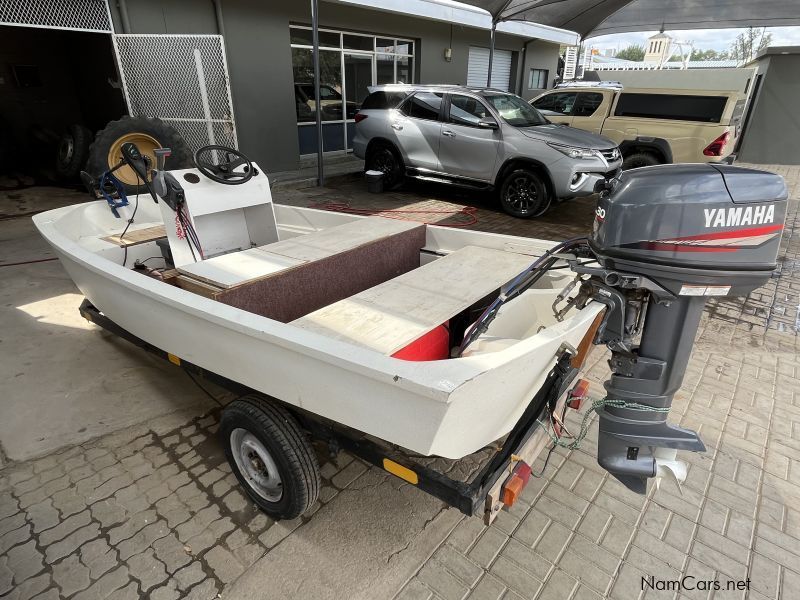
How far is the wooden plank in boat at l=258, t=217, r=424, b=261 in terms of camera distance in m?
2.70

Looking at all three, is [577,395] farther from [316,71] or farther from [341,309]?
[316,71]

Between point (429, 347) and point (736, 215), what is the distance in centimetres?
125

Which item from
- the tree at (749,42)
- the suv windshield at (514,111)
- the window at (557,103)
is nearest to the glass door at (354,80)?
the window at (557,103)

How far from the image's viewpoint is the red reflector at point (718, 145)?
7.53 metres

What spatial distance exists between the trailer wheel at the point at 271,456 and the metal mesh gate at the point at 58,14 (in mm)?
6504

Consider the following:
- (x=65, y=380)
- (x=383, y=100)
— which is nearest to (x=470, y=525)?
(x=65, y=380)

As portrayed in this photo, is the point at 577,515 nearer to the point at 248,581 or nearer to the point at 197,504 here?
the point at 248,581

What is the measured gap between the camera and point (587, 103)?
9.02 metres

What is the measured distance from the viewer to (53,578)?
6.30ft

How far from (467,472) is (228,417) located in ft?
4.19

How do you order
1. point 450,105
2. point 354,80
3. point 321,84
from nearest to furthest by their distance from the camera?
point 450,105
point 321,84
point 354,80

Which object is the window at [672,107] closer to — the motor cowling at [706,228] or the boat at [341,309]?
the boat at [341,309]

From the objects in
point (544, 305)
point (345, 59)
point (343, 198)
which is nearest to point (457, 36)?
point (345, 59)

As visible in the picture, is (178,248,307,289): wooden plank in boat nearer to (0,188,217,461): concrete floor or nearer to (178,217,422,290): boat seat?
(178,217,422,290): boat seat
